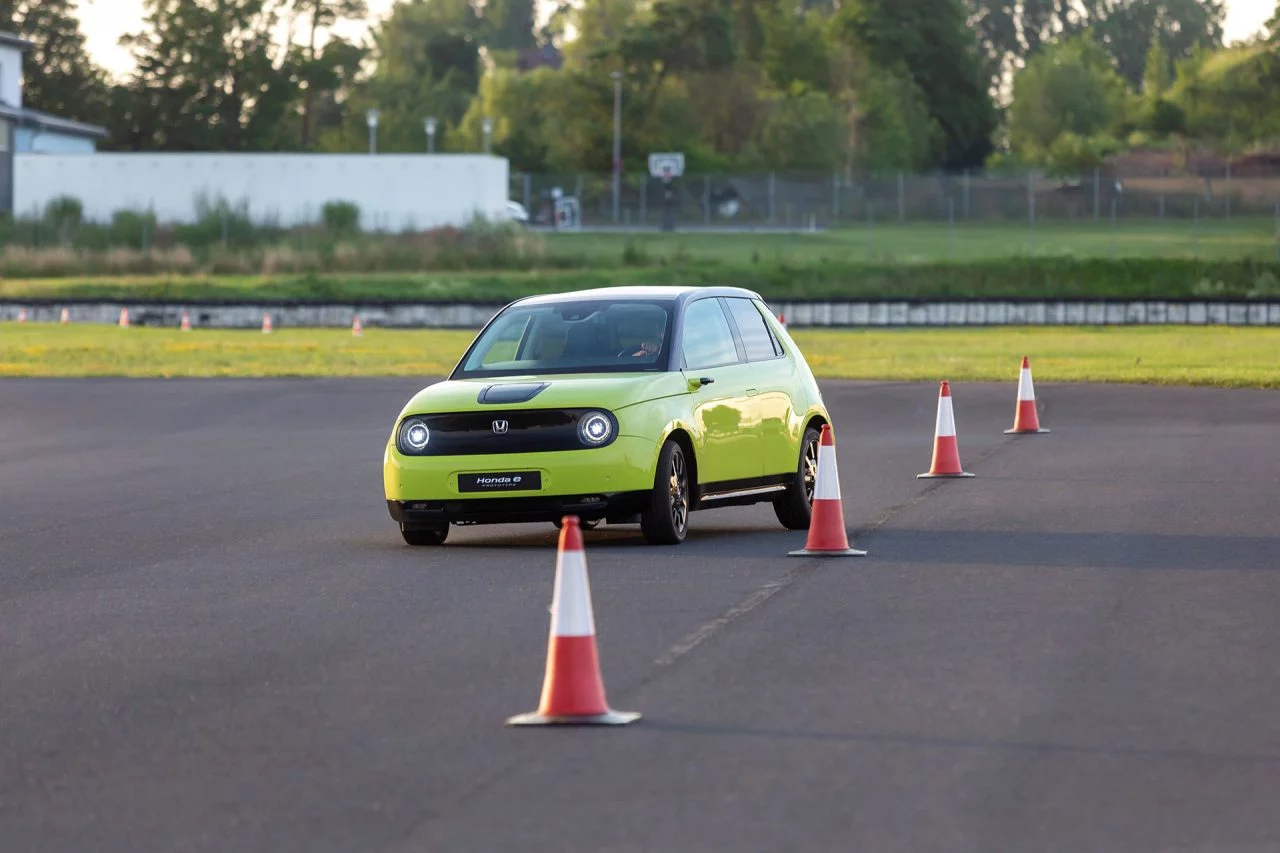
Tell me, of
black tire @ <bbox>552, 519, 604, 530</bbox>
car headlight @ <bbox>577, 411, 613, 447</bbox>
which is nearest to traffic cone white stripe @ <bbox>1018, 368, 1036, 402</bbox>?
black tire @ <bbox>552, 519, 604, 530</bbox>

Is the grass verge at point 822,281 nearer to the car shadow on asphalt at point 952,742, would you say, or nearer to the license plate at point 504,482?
the license plate at point 504,482

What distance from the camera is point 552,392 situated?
13945mm

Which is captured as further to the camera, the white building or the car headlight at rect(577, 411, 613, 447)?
the white building

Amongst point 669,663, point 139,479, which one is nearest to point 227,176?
point 139,479

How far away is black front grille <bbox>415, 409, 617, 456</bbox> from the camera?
45.1 ft

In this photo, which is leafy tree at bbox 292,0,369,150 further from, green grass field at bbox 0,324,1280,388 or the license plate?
the license plate

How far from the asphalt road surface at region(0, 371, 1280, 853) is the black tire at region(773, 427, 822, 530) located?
34cm

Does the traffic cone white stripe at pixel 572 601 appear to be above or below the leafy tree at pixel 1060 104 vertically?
below

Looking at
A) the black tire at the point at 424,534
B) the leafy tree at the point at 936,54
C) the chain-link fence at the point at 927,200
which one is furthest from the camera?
the leafy tree at the point at 936,54

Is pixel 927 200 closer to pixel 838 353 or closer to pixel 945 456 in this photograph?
pixel 838 353

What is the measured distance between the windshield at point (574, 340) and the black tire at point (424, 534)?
0.97 metres

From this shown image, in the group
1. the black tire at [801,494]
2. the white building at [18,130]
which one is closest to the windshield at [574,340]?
the black tire at [801,494]

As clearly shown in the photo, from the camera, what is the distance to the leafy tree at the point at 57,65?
115 m

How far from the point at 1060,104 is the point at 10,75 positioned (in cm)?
6741
